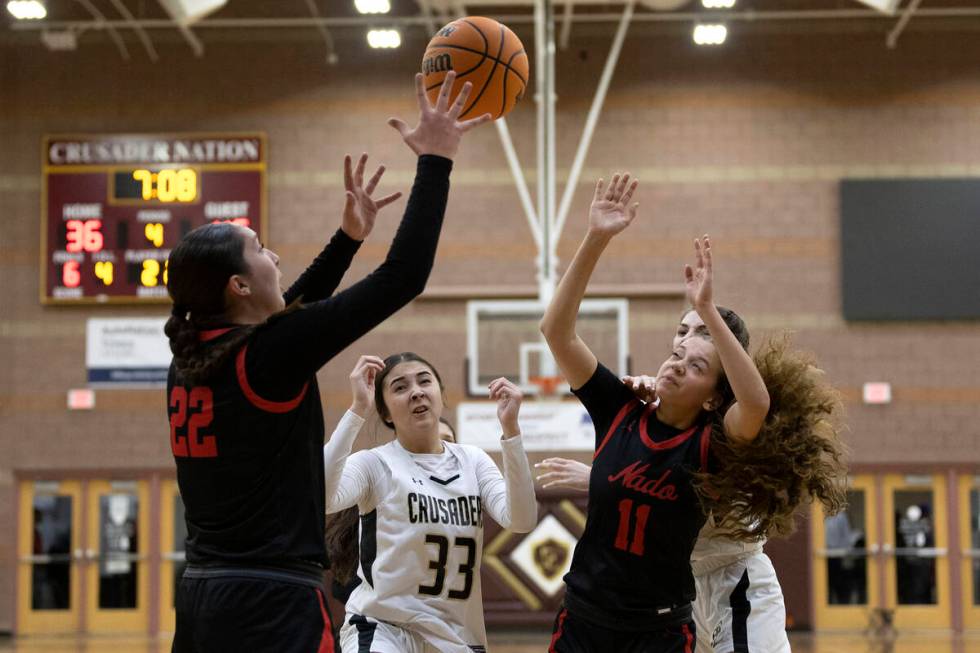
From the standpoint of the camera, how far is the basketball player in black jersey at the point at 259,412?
2562 millimetres

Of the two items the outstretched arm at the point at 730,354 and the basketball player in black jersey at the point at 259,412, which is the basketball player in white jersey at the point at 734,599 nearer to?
the outstretched arm at the point at 730,354

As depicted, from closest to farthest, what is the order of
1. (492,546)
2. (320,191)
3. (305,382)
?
(305,382) → (492,546) → (320,191)

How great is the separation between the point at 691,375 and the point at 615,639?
86cm

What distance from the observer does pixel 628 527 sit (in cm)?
370

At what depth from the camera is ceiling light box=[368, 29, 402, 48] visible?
13750 mm

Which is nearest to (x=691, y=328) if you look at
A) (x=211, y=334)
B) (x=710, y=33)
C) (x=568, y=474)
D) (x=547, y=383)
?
(x=568, y=474)

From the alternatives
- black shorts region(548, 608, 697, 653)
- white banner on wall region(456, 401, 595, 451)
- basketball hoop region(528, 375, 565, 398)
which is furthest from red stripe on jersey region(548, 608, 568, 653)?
white banner on wall region(456, 401, 595, 451)

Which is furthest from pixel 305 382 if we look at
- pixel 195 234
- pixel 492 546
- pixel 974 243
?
pixel 974 243

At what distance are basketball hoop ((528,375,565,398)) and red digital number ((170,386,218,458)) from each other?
1134 cm

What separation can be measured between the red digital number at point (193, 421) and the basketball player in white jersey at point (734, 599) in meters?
1.78

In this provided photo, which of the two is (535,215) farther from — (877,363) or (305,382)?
(305,382)

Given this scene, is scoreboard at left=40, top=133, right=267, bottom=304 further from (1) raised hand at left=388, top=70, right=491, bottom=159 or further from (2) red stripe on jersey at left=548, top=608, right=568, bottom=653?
(1) raised hand at left=388, top=70, right=491, bottom=159

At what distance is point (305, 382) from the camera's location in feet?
8.78

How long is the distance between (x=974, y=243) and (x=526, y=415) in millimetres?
5870
